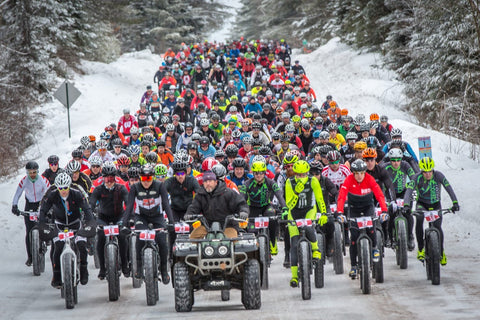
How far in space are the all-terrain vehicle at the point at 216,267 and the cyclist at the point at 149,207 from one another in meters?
1.78

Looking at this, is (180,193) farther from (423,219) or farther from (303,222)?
(423,219)

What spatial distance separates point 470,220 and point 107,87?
32167 millimetres

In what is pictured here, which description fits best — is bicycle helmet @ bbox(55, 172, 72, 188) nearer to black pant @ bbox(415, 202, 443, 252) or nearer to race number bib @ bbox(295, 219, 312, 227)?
race number bib @ bbox(295, 219, 312, 227)

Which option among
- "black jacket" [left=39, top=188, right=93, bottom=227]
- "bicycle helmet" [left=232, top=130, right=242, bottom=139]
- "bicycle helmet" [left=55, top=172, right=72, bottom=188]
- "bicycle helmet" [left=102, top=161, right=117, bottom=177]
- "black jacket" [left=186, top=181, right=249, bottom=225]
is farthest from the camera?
"bicycle helmet" [left=232, top=130, right=242, bottom=139]

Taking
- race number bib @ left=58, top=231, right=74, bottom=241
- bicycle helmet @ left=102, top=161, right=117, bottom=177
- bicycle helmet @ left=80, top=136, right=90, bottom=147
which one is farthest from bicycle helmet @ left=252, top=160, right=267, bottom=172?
bicycle helmet @ left=80, top=136, right=90, bottom=147

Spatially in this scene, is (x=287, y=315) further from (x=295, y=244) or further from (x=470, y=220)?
(x=470, y=220)

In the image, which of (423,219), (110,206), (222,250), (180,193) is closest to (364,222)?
(423,219)

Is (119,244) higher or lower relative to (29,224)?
lower

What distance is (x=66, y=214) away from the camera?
12.6 metres

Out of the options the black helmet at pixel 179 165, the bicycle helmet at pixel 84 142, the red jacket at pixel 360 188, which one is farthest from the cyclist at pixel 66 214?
the bicycle helmet at pixel 84 142

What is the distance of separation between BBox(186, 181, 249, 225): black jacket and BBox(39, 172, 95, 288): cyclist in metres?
1.97

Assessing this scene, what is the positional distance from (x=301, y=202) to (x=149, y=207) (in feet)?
8.56

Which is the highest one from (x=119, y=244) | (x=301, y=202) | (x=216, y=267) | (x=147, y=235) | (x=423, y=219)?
(x=301, y=202)

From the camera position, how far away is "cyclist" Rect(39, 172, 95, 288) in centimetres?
1236
